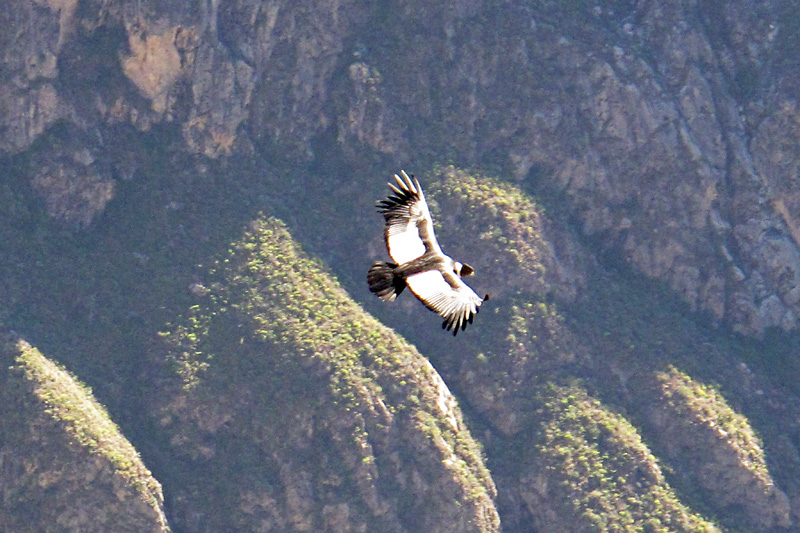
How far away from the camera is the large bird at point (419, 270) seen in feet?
86.8

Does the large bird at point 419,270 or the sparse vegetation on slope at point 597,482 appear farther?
the sparse vegetation on slope at point 597,482

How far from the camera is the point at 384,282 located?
26906 millimetres

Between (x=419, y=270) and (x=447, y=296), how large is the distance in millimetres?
1110

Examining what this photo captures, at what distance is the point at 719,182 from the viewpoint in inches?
2884

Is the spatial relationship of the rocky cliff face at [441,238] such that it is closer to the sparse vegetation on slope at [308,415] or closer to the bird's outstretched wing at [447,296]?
the sparse vegetation on slope at [308,415]

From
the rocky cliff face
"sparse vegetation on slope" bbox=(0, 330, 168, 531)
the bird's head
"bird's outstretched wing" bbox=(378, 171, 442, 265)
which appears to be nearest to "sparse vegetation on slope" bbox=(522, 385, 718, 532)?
the rocky cliff face

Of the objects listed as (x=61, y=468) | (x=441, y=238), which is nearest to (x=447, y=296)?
(x=61, y=468)

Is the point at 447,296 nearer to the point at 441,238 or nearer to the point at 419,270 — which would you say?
the point at 419,270

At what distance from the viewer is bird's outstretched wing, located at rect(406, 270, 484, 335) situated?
2622 cm

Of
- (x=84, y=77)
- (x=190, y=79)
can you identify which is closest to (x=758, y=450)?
(x=190, y=79)

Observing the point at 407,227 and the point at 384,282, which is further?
the point at 407,227

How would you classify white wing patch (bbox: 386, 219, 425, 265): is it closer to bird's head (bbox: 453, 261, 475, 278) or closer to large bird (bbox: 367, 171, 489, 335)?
large bird (bbox: 367, 171, 489, 335)

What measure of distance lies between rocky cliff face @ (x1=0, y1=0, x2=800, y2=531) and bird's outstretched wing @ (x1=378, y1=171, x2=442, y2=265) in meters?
30.6

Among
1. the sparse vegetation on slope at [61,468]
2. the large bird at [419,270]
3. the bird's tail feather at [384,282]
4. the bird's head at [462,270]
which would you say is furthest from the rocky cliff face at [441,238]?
the bird's tail feather at [384,282]
